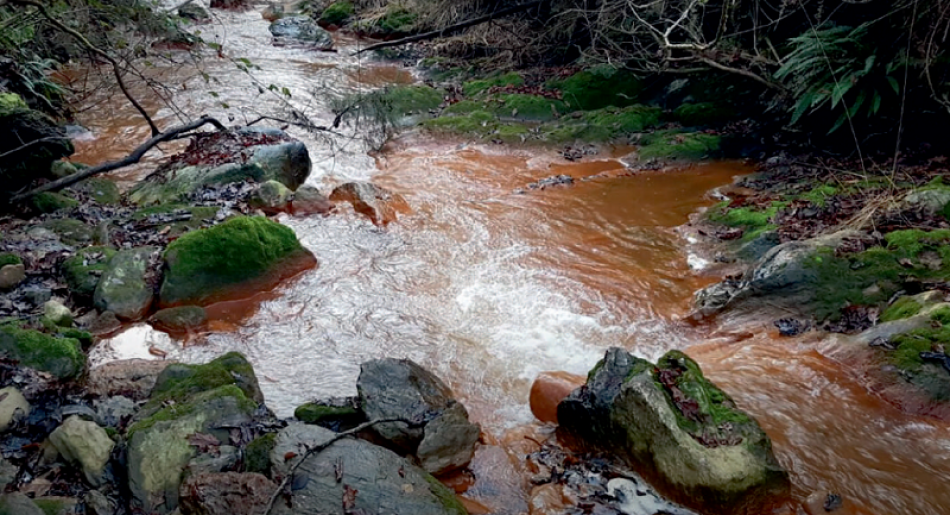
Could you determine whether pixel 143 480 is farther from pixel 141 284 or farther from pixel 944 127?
pixel 944 127

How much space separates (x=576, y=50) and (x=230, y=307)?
11447 mm

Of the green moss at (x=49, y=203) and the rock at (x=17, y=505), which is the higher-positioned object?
the green moss at (x=49, y=203)

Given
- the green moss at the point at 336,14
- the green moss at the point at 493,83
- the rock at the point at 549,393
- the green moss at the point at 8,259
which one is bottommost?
the rock at the point at 549,393

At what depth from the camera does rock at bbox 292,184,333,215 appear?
944cm

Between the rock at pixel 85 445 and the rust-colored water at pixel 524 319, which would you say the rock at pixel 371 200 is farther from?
the rock at pixel 85 445

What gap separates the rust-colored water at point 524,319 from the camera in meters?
4.74

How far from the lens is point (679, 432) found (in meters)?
4.30

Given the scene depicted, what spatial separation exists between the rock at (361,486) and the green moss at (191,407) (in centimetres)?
66

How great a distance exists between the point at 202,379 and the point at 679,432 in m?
3.46

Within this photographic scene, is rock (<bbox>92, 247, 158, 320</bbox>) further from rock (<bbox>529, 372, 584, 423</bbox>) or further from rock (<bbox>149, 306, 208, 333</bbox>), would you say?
rock (<bbox>529, 372, 584, 423</bbox>)

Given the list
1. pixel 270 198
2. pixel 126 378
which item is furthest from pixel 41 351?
pixel 270 198

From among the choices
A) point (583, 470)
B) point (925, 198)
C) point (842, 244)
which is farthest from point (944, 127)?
point (583, 470)

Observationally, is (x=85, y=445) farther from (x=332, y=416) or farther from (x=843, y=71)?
(x=843, y=71)

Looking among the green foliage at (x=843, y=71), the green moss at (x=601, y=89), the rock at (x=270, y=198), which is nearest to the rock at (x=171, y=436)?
the rock at (x=270, y=198)
